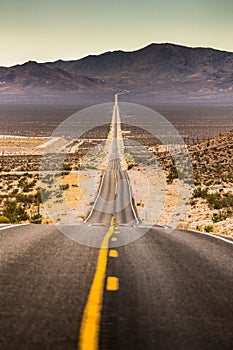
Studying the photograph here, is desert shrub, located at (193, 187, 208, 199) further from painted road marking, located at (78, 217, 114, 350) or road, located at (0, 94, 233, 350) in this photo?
painted road marking, located at (78, 217, 114, 350)

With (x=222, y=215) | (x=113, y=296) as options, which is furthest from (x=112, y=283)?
(x=222, y=215)

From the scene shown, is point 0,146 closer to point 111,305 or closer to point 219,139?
point 219,139

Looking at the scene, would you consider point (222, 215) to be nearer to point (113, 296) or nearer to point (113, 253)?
point (113, 253)

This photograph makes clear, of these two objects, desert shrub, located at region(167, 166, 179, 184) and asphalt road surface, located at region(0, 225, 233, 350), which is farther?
desert shrub, located at region(167, 166, 179, 184)

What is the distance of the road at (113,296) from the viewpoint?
455cm

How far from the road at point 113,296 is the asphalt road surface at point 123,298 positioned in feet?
0.03

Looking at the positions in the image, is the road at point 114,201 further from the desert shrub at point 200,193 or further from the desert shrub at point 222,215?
the desert shrub at point 222,215

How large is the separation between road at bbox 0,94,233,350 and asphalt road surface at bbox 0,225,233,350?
1cm

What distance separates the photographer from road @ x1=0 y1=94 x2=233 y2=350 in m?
4.55

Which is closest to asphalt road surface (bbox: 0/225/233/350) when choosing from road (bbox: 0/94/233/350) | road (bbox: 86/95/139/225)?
road (bbox: 0/94/233/350)

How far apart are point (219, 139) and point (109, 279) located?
7839cm

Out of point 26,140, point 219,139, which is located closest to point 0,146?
point 26,140

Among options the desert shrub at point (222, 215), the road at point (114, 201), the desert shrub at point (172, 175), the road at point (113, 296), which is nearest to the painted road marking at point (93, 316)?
the road at point (113, 296)

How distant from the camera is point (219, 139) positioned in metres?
82.8
